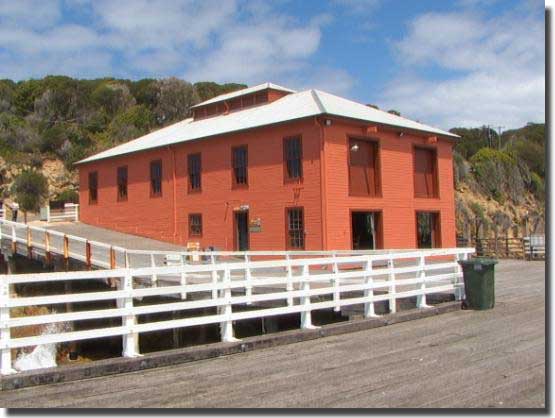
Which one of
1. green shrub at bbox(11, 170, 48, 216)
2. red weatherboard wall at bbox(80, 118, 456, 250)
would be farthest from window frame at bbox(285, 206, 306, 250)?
green shrub at bbox(11, 170, 48, 216)

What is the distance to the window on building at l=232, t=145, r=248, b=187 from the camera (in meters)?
27.6

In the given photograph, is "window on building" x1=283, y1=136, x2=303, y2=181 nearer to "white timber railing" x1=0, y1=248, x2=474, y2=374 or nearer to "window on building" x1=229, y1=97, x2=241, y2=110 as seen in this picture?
"window on building" x1=229, y1=97, x2=241, y2=110

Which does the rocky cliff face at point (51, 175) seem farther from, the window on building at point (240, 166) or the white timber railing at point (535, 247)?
the white timber railing at point (535, 247)

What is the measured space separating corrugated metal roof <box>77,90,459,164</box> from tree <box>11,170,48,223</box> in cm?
2213

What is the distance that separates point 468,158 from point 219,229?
5702cm

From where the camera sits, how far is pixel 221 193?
28562 millimetres

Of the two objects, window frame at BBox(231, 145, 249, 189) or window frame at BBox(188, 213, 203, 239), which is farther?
window frame at BBox(188, 213, 203, 239)

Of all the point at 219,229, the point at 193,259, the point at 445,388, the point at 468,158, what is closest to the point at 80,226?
the point at 219,229

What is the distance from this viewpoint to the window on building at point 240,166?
27.6 metres

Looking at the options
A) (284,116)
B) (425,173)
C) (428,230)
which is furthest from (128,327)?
(428,230)

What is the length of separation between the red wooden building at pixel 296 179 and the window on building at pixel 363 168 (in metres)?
0.04

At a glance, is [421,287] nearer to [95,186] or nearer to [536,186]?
[95,186]

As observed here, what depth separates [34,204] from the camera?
179 ft

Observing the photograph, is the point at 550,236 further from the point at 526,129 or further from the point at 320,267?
the point at 526,129
